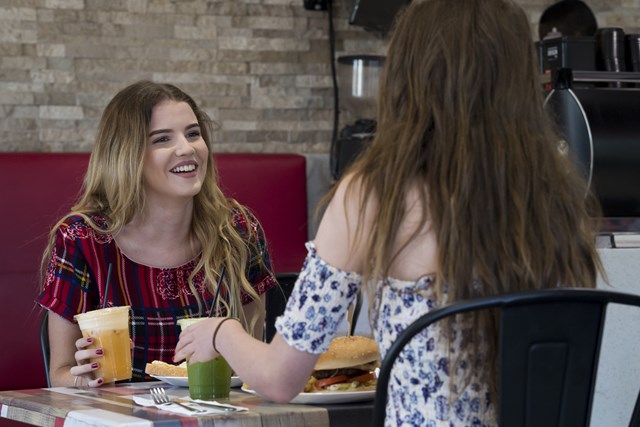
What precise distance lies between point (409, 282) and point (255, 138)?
2909mm

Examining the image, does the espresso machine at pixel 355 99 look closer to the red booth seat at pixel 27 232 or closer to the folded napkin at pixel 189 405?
the red booth seat at pixel 27 232

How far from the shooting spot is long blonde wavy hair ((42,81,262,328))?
2.69 meters

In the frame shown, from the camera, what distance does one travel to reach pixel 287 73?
445cm

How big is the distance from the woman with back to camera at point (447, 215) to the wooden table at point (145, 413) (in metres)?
0.17

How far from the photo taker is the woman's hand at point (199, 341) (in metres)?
1.80

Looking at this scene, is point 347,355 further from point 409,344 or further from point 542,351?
point 542,351

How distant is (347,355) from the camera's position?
1.90 metres

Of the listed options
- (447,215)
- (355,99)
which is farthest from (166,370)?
(355,99)

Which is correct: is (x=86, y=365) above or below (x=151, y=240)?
below

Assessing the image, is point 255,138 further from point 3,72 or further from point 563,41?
point 563,41

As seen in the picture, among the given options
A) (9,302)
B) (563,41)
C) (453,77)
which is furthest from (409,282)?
(9,302)

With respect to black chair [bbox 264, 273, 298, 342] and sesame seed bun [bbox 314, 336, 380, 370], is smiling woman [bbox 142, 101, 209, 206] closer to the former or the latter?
black chair [bbox 264, 273, 298, 342]

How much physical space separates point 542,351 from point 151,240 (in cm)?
147

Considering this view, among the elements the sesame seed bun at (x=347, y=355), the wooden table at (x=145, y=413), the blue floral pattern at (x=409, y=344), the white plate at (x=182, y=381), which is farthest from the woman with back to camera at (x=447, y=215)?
the white plate at (x=182, y=381)
